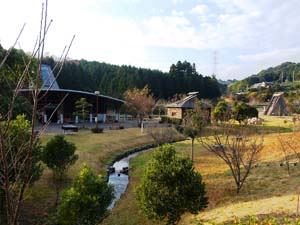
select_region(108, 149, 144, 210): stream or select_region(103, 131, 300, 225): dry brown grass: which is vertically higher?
select_region(103, 131, 300, 225): dry brown grass

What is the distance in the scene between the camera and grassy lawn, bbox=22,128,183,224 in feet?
38.6

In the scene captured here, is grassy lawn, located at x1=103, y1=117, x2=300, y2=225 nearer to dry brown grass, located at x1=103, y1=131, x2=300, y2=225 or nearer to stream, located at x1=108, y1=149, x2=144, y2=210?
dry brown grass, located at x1=103, y1=131, x2=300, y2=225

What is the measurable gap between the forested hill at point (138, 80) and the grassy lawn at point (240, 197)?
126 feet

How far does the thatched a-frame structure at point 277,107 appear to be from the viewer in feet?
159

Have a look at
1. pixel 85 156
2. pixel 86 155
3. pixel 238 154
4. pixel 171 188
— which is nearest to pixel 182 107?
pixel 86 155

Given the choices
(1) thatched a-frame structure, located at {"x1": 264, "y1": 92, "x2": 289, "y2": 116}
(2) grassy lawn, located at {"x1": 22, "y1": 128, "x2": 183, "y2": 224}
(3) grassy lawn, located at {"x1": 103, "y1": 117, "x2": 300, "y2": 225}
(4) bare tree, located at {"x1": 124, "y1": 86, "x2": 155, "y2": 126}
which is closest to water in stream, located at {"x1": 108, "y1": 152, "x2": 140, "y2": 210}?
(3) grassy lawn, located at {"x1": 103, "y1": 117, "x2": 300, "y2": 225}

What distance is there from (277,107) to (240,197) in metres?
42.3

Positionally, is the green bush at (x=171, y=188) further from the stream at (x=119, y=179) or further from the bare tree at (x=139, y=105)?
the bare tree at (x=139, y=105)

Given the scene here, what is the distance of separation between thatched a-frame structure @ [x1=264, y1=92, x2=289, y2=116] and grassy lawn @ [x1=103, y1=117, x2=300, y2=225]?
32.7 m

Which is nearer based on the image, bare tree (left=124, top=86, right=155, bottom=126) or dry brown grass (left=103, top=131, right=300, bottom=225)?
dry brown grass (left=103, top=131, right=300, bottom=225)

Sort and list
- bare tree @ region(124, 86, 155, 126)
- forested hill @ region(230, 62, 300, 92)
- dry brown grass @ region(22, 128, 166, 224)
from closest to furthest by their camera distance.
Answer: dry brown grass @ region(22, 128, 166, 224) → bare tree @ region(124, 86, 155, 126) → forested hill @ region(230, 62, 300, 92)

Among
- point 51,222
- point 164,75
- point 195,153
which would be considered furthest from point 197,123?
point 164,75

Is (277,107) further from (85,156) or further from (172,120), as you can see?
(85,156)

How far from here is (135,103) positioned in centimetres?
4091
